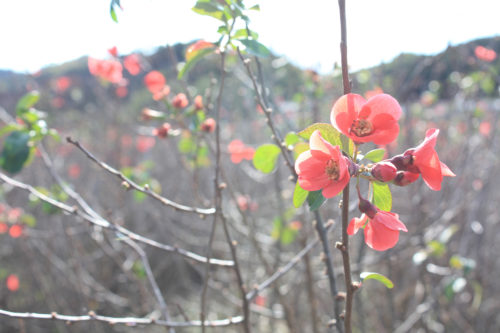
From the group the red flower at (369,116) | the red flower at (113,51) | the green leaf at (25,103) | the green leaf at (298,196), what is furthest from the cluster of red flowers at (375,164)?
the red flower at (113,51)

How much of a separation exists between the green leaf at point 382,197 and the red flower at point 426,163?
0.07 meters

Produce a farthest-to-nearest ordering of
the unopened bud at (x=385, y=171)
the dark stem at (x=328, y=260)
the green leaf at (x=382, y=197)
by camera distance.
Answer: the dark stem at (x=328, y=260) < the green leaf at (x=382, y=197) < the unopened bud at (x=385, y=171)

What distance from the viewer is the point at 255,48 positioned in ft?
3.20

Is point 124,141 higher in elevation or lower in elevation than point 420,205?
higher

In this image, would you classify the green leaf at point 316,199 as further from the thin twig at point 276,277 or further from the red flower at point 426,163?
the thin twig at point 276,277

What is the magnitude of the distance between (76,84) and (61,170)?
4402 mm

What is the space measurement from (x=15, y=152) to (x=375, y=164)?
1364mm

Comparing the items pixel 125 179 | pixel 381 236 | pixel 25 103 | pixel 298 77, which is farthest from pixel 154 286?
pixel 298 77

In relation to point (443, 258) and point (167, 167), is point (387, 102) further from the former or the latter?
point (167, 167)

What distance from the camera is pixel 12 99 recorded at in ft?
20.7

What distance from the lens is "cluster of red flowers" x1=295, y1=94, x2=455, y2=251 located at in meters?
0.66

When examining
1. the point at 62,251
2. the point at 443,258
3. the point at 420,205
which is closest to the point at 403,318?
the point at 443,258

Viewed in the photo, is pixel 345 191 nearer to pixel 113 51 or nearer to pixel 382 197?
pixel 382 197

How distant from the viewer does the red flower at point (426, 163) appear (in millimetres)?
678
